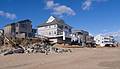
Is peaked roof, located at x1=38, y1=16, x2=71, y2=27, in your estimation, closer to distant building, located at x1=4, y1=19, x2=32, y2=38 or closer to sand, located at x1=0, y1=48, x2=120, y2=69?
distant building, located at x1=4, y1=19, x2=32, y2=38

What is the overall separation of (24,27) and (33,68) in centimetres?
4581

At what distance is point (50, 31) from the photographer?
202 feet

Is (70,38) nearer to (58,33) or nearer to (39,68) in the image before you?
(58,33)

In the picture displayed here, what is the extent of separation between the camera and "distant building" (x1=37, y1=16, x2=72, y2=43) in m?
55.0

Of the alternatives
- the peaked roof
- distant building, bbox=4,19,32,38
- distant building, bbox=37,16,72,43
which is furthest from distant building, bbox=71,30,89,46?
distant building, bbox=4,19,32,38

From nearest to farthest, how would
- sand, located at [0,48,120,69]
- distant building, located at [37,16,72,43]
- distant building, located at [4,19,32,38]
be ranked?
1. sand, located at [0,48,120,69]
2. distant building, located at [37,16,72,43]
3. distant building, located at [4,19,32,38]

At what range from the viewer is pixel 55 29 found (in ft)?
197

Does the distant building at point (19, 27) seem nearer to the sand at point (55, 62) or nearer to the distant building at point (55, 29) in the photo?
the distant building at point (55, 29)

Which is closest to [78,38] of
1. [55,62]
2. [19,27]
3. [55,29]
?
[55,29]

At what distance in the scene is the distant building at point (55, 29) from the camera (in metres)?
55.0

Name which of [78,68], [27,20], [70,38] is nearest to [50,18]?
[27,20]

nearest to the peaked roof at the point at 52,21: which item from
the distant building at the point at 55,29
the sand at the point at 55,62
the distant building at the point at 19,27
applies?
the distant building at the point at 55,29

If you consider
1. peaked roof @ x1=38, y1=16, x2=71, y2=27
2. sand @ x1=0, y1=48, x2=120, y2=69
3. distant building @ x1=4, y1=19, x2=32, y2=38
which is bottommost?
sand @ x1=0, y1=48, x2=120, y2=69

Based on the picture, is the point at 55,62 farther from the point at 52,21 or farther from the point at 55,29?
the point at 52,21
